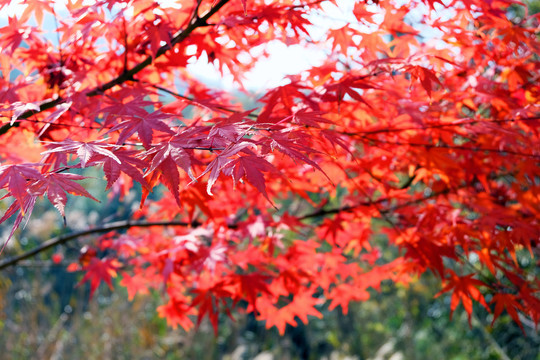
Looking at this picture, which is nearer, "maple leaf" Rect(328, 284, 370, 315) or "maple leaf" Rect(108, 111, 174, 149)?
"maple leaf" Rect(108, 111, 174, 149)

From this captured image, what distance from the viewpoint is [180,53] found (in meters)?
1.59

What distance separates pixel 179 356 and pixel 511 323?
3.58 metres

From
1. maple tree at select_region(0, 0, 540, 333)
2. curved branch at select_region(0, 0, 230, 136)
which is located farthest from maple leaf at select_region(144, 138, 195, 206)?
curved branch at select_region(0, 0, 230, 136)

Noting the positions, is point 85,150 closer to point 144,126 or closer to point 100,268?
point 144,126

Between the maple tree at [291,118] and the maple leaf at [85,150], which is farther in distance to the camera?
the maple tree at [291,118]

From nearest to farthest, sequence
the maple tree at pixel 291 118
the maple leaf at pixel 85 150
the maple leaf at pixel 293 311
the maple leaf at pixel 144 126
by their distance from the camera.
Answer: the maple leaf at pixel 85 150 < the maple leaf at pixel 144 126 < the maple tree at pixel 291 118 < the maple leaf at pixel 293 311

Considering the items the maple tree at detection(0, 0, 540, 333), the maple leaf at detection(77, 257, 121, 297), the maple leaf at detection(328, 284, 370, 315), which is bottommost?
the maple leaf at detection(328, 284, 370, 315)

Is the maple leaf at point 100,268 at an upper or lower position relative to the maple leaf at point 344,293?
upper

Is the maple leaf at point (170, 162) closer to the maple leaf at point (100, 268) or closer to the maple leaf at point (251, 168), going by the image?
the maple leaf at point (251, 168)

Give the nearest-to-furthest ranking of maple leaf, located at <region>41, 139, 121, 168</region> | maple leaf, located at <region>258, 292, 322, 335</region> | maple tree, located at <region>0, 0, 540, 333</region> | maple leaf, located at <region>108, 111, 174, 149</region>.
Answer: maple leaf, located at <region>41, 139, 121, 168</region> < maple leaf, located at <region>108, 111, 174, 149</region> < maple tree, located at <region>0, 0, 540, 333</region> < maple leaf, located at <region>258, 292, 322, 335</region>

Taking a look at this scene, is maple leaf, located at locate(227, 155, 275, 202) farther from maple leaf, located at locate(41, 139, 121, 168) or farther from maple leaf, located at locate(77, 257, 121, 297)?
maple leaf, located at locate(77, 257, 121, 297)

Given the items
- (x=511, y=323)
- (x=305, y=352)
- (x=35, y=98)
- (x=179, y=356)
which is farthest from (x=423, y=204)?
(x=305, y=352)

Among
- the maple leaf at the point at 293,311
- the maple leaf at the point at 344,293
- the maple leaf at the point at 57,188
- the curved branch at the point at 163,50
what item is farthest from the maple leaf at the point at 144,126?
the maple leaf at the point at 344,293

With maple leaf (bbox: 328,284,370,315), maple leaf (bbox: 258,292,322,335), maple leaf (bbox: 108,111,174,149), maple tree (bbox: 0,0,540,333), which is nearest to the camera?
maple leaf (bbox: 108,111,174,149)
